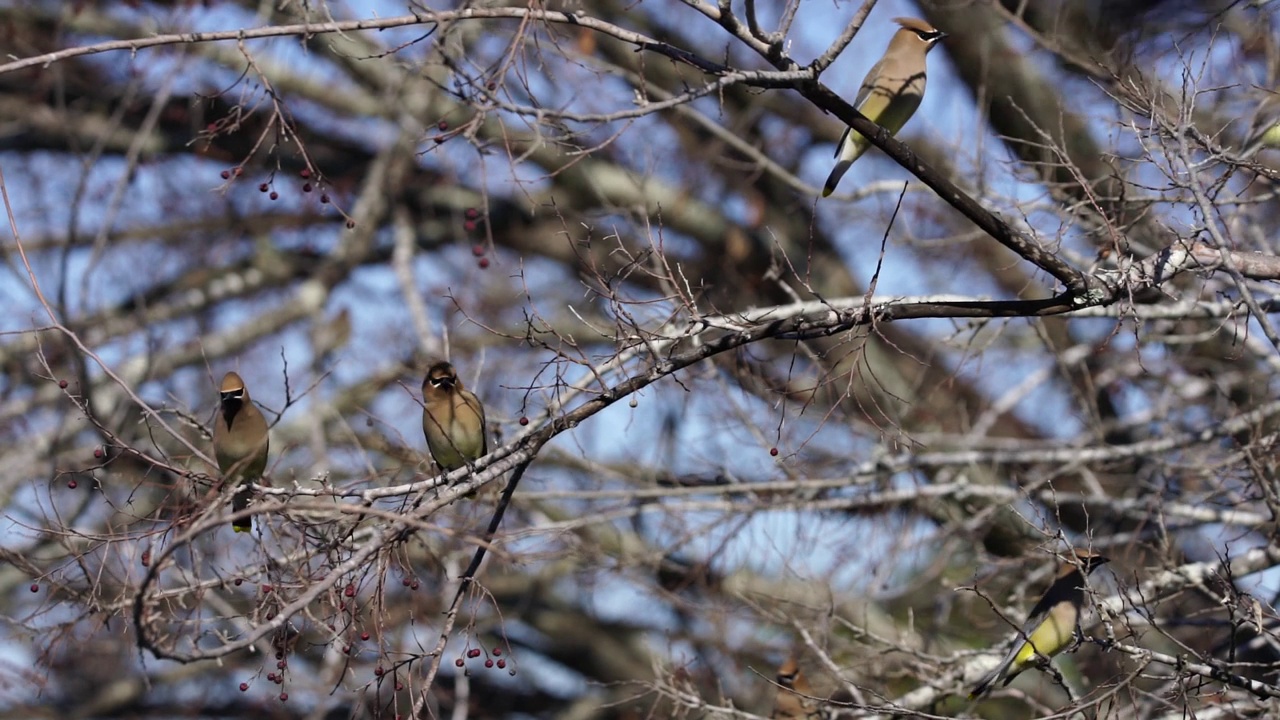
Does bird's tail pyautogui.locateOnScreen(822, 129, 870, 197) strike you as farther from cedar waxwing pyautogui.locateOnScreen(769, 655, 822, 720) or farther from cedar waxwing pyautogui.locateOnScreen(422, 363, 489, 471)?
cedar waxwing pyautogui.locateOnScreen(769, 655, 822, 720)

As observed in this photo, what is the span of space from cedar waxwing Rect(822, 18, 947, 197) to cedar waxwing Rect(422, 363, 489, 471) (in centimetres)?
169

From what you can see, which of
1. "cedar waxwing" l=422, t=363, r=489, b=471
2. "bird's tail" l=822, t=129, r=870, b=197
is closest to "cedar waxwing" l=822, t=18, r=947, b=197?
"bird's tail" l=822, t=129, r=870, b=197

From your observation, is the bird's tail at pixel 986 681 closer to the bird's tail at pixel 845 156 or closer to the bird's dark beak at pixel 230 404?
the bird's tail at pixel 845 156

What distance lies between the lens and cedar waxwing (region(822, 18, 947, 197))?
4707 mm

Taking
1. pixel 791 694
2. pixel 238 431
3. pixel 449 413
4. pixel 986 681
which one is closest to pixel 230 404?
pixel 238 431

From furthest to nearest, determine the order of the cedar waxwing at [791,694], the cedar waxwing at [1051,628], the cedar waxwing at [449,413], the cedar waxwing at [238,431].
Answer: the cedar waxwing at [791,694] < the cedar waxwing at [449,413] < the cedar waxwing at [1051,628] < the cedar waxwing at [238,431]

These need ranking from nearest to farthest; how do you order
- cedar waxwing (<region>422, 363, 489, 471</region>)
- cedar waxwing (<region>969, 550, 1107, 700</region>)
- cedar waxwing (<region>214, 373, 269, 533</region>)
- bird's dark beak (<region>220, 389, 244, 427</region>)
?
cedar waxwing (<region>214, 373, 269, 533</region>)
bird's dark beak (<region>220, 389, 244, 427</region>)
cedar waxwing (<region>969, 550, 1107, 700</region>)
cedar waxwing (<region>422, 363, 489, 471</region>)

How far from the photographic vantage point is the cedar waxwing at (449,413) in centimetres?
517

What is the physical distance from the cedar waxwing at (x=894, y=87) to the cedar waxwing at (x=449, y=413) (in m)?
1.69

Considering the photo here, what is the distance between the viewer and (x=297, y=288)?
11375 mm

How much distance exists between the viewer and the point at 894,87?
15.5 feet

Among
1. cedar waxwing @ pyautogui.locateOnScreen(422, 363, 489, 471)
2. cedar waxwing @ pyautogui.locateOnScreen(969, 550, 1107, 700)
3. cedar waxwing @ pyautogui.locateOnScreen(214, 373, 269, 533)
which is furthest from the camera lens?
cedar waxwing @ pyautogui.locateOnScreen(422, 363, 489, 471)

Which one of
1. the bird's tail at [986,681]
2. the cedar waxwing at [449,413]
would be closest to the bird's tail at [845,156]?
the cedar waxwing at [449,413]

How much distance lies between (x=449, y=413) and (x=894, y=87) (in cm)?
219
